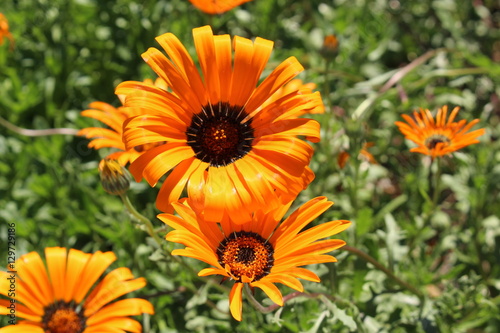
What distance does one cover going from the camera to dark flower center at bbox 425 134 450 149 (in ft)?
8.99

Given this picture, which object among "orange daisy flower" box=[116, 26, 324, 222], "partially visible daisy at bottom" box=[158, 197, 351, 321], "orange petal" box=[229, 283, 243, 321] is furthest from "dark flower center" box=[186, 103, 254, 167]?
"orange petal" box=[229, 283, 243, 321]

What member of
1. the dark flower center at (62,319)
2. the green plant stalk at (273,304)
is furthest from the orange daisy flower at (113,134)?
the green plant stalk at (273,304)

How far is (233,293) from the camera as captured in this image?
1.93 metres

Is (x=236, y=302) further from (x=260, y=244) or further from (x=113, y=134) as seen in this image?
(x=113, y=134)

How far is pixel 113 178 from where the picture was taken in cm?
228

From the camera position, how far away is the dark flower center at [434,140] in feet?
8.99

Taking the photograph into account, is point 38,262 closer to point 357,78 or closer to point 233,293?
point 233,293

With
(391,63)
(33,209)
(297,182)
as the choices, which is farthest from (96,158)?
(391,63)

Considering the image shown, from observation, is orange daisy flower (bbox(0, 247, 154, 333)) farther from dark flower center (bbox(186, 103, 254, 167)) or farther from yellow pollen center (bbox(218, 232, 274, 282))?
dark flower center (bbox(186, 103, 254, 167))

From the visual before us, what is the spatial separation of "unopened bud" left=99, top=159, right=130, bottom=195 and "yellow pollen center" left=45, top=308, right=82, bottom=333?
67cm

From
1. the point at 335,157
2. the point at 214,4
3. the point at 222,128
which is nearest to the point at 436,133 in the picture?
the point at 335,157

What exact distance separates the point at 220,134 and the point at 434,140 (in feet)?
3.59

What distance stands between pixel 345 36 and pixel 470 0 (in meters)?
1.36

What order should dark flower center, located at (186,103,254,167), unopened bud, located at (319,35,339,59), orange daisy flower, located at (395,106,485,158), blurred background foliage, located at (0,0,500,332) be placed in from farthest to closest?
unopened bud, located at (319,35,339,59), blurred background foliage, located at (0,0,500,332), orange daisy flower, located at (395,106,485,158), dark flower center, located at (186,103,254,167)
